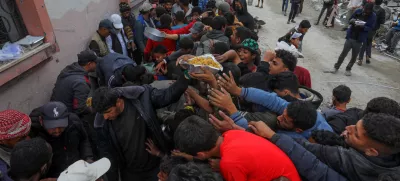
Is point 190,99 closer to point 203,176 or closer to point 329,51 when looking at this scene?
point 203,176

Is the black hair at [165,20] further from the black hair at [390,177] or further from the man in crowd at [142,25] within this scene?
the black hair at [390,177]

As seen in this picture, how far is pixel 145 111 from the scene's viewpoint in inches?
106

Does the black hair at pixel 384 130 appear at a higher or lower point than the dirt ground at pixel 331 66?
higher

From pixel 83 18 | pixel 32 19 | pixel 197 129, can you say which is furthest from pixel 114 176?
pixel 83 18

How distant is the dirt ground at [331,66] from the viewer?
21.7 ft

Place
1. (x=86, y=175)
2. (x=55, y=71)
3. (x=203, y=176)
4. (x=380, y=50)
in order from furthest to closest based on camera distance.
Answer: (x=380, y=50), (x=55, y=71), (x=86, y=175), (x=203, y=176)

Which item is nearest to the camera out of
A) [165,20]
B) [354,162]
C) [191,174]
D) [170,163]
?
[191,174]

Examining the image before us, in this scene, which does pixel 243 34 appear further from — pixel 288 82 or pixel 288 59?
pixel 288 82

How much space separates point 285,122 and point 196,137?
92 cm

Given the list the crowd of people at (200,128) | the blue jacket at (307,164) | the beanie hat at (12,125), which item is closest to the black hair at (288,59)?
the crowd of people at (200,128)

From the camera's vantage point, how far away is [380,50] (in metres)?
9.27

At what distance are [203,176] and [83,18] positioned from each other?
4.43 metres

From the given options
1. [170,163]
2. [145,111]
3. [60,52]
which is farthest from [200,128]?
[60,52]

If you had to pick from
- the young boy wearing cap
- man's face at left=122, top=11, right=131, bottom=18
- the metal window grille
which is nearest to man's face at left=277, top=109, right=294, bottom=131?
the young boy wearing cap
